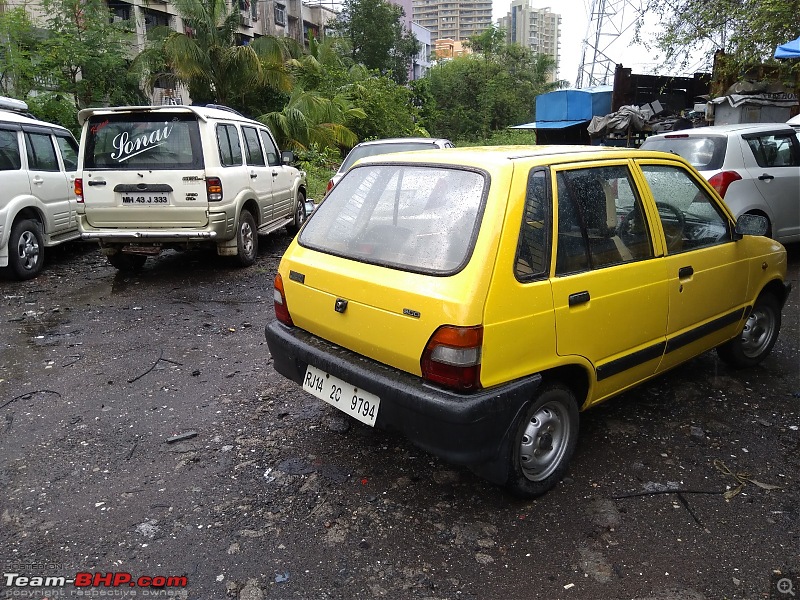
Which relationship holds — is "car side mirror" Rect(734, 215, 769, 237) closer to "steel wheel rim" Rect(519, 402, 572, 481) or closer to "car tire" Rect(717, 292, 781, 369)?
"car tire" Rect(717, 292, 781, 369)

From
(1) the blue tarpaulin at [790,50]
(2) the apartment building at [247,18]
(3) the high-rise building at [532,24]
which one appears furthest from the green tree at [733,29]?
(3) the high-rise building at [532,24]

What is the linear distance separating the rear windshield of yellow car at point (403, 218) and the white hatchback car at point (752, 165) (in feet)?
16.7

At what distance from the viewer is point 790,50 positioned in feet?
30.4

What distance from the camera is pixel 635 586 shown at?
247 cm

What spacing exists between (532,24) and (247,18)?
371 ft

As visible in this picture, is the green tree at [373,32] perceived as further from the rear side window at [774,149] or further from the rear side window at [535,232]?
the rear side window at [535,232]

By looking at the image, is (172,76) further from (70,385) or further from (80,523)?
(80,523)

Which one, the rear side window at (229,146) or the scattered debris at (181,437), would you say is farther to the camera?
the rear side window at (229,146)

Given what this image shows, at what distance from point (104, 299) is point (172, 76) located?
1542 cm

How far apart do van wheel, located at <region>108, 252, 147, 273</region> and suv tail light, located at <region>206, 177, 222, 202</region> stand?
142cm

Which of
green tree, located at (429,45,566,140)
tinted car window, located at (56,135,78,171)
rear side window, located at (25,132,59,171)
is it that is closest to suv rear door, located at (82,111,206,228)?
rear side window, located at (25,132,59,171)

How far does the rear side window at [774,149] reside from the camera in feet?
24.0

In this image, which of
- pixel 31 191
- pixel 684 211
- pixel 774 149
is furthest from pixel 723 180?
pixel 31 191

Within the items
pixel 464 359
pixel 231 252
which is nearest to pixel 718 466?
pixel 464 359
